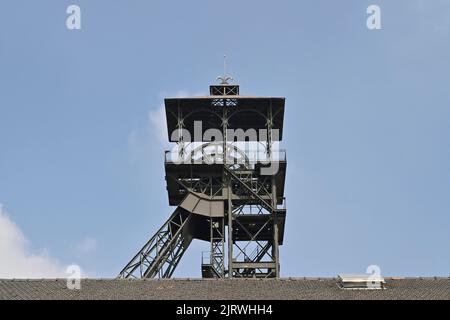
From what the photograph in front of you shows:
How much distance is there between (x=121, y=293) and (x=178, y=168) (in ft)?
75.2

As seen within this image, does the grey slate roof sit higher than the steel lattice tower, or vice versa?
the steel lattice tower

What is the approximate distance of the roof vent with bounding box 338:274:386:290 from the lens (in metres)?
44.2

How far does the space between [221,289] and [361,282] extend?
239 inches

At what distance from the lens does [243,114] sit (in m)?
68.9

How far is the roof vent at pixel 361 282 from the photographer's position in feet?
145

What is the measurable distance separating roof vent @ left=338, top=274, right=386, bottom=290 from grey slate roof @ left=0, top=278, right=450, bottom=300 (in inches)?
14.7

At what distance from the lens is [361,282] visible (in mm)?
44344

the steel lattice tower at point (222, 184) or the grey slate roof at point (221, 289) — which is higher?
the steel lattice tower at point (222, 184)

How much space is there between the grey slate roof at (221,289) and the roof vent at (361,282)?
37 cm

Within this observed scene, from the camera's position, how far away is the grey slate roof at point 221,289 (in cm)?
4269

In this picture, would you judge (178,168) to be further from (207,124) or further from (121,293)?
(121,293)

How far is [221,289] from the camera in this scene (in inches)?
1735

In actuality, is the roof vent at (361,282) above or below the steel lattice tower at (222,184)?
below
